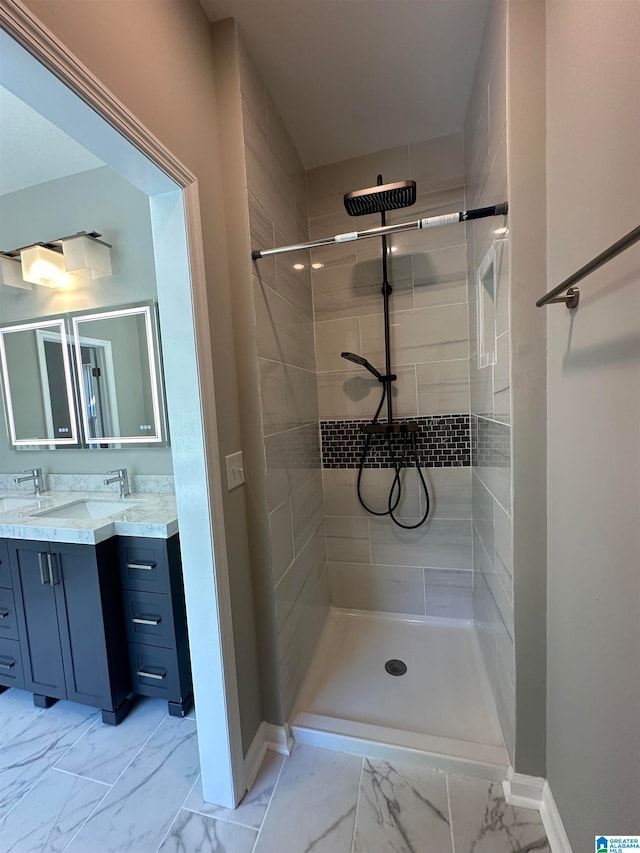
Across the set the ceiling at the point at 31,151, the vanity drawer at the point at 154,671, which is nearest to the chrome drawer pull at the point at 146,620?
the vanity drawer at the point at 154,671

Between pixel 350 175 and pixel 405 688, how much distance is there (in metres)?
2.73

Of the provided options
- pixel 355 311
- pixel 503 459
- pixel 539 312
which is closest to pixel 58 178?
pixel 355 311

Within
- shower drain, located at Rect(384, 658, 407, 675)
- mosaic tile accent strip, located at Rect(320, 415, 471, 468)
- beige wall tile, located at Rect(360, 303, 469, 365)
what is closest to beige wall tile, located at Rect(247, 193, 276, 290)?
beige wall tile, located at Rect(360, 303, 469, 365)

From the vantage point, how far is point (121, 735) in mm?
1515

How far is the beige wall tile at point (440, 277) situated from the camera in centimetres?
186

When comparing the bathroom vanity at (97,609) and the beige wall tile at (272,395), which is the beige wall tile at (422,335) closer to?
the beige wall tile at (272,395)

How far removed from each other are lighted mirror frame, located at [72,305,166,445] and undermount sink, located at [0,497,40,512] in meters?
0.43

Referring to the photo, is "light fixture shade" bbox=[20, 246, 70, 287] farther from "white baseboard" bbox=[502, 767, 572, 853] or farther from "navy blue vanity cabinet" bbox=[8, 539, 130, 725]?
"white baseboard" bbox=[502, 767, 572, 853]

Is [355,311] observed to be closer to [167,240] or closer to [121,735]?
[167,240]

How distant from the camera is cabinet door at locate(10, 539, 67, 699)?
1516mm

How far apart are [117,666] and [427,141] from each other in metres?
3.02

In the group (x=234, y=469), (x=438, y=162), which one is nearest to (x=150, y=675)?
(x=234, y=469)

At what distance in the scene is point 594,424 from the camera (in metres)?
0.81

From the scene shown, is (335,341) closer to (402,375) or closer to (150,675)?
(402,375)
